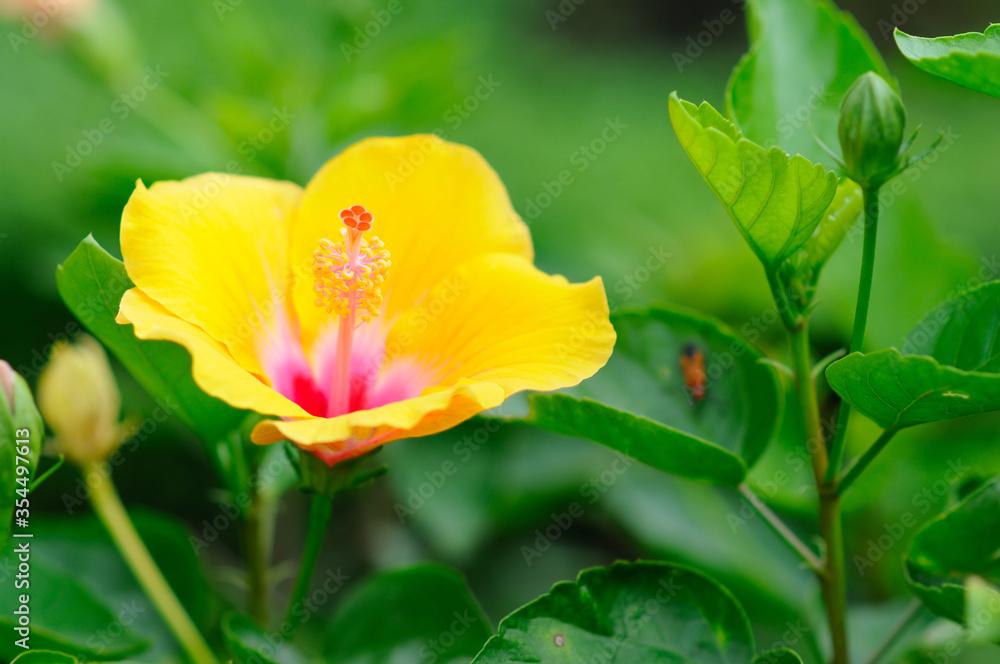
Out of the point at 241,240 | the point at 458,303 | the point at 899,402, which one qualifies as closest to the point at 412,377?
the point at 458,303

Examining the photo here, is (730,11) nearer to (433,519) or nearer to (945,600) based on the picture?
(433,519)

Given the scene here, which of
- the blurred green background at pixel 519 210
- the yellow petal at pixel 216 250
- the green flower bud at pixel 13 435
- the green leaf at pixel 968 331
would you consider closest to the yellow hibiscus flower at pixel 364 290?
the yellow petal at pixel 216 250

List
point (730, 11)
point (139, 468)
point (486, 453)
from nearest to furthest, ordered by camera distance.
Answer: point (486, 453)
point (139, 468)
point (730, 11)

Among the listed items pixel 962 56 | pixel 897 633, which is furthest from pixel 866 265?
pixel 897 633

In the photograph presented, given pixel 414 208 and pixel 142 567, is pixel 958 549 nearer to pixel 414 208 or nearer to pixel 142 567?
pixel 414 208

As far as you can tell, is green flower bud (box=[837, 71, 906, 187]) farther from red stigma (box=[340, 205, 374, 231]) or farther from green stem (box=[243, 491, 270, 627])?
green stem (box=[243, 491, 270, 627])

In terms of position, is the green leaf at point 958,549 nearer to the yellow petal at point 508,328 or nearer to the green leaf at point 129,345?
the yellow petal at point 508,328
